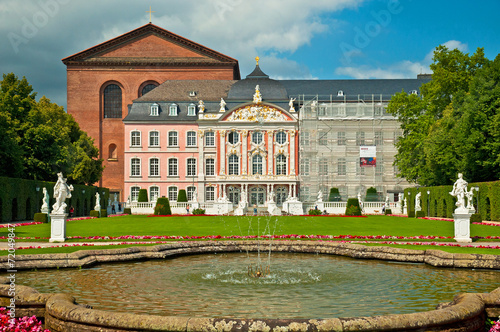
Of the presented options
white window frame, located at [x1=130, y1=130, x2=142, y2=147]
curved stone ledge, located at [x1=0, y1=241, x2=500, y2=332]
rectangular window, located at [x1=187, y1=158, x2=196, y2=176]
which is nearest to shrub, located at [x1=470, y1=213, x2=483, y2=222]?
curved stone ledge, located at [x1=0, y1=241, x2=500, y2=332]

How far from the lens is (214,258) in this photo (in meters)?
13.9

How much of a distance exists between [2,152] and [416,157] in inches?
Result: 1181

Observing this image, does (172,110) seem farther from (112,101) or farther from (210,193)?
(210,193)

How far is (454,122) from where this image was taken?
36.2 meters

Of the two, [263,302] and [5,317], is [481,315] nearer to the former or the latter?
[263,302]

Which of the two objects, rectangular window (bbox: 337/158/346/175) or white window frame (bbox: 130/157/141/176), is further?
white window frame (bbox: 130/157/141/176)

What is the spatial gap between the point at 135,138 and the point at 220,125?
10.1 m

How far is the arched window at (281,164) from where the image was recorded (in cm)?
6050

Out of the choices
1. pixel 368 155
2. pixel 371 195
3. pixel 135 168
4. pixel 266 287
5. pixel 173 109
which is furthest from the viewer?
pixel 173 109

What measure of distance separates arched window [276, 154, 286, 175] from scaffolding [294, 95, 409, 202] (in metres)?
3.37

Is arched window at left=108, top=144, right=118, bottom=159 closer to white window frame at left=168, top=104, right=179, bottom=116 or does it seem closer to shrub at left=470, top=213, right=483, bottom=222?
white window frame at left=168, top=104, right=179, bottom=116

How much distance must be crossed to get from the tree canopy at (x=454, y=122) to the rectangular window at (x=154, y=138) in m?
28.3

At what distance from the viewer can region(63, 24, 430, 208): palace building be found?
56969 millimetres

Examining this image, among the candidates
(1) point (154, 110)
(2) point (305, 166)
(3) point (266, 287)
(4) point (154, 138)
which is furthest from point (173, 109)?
(3) point (266, 287)
